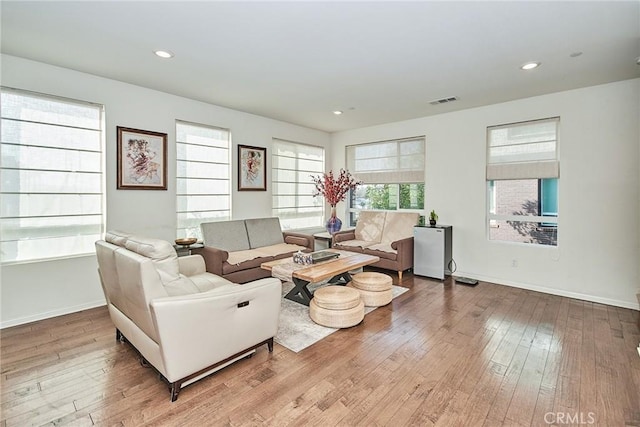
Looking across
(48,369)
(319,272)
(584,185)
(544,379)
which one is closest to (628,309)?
(584,185)

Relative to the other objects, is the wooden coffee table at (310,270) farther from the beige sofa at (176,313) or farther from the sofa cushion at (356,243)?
the sofa cushion at (356,243)

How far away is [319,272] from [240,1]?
254 centimetres

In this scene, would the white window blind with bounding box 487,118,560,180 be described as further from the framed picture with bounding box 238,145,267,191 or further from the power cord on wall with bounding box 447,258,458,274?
the framed picture with bounding box 238,145,267,191

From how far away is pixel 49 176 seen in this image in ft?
11.0

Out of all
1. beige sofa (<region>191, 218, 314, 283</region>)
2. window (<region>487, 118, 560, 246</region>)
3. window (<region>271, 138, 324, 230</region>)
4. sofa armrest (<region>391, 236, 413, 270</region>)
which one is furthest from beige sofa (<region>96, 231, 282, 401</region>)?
window (<region>487, 118, 560, 246</region>)

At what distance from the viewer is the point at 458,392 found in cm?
209

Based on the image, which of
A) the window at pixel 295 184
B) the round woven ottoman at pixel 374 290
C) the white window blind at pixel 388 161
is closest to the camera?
the round woven ottoman at pixel 374 290

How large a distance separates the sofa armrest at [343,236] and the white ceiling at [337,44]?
7.93 feet

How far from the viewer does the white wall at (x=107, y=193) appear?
3.17 meters

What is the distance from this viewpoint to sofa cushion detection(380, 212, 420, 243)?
5336 millimetres

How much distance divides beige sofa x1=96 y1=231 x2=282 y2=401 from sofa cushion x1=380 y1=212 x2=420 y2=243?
11.1 feet

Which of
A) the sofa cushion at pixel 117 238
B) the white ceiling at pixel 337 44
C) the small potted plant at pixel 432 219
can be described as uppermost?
the white ceiling at pixel 337 44

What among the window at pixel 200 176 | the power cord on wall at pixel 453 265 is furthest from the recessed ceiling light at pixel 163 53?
the power cord on wall at pixel 453 265

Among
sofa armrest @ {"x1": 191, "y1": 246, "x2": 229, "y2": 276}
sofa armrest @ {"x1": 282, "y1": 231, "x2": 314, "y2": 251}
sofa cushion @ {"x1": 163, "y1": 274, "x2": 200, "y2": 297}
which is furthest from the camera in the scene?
sofa armrest @ {"x1": 282, "y1": 231, "x2": 314, "y2": 251}
